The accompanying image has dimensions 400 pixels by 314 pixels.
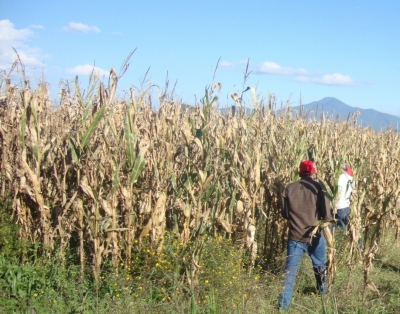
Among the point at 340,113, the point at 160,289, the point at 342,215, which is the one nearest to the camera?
the point at 160,289

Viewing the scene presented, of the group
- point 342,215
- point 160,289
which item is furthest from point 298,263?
point 342,215

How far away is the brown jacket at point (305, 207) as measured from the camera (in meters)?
5.71

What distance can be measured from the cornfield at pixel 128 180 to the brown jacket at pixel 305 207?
0.19m

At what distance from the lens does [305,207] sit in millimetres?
5766

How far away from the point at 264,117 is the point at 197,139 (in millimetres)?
2109

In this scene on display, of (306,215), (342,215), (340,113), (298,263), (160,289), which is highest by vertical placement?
(340,113)

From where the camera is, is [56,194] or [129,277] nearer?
[129,277]

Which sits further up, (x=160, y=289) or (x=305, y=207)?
(x=305, y=207)

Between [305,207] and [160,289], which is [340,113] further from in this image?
[160,289]

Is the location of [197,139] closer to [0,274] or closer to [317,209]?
[317,209]

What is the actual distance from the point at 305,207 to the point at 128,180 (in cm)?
205

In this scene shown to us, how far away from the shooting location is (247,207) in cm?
617

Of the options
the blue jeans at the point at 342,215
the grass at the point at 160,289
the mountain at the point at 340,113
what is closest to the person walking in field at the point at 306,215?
the grass at the point at 160,289

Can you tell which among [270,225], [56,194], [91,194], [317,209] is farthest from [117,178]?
[270,225]
